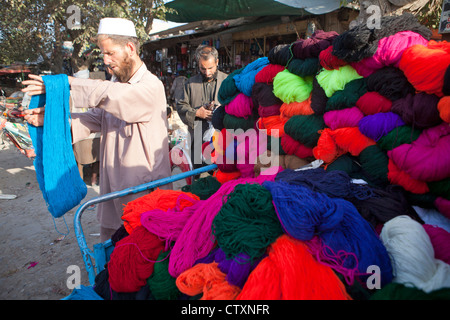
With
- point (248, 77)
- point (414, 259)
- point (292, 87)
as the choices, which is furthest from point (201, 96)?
point (414, 259)

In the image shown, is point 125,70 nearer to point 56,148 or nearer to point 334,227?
point 56,148

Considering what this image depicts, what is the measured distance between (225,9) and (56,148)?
5925 mm

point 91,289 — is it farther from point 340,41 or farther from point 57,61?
point 57,61

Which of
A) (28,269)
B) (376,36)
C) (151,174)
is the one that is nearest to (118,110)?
(151,174)

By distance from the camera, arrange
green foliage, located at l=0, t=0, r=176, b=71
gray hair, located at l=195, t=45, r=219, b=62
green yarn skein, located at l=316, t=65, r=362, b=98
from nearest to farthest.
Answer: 1. green yarn skein, located at l=316, t=65, r=362, b=98
2. gray hair, located at l=195, t=45, r=219, b=62
3. green foliage, located at l=0, t=0, r=176, b=71

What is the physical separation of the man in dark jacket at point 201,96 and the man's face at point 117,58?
4.37 feet

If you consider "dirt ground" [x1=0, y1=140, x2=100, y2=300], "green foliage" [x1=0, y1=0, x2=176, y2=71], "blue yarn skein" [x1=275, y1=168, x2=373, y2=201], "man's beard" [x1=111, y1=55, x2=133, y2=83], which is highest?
"green foliage" [x1=0, y1=0, x2=176, y2=71]

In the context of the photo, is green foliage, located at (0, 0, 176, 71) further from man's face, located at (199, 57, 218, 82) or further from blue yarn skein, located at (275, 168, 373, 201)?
blue yarn skein, located at (275, 168, 373, 201)

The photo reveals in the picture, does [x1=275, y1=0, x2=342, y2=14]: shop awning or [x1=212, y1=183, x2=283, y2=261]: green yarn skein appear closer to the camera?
[x1=212, y1=183, x2=283, y2=261]: green yarn skein

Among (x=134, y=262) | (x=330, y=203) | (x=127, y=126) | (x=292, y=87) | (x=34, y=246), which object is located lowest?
(x=34, y=246)

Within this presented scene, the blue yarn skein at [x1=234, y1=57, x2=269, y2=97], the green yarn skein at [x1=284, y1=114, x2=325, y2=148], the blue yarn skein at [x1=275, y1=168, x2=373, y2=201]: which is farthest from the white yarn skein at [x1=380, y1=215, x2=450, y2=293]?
the blue yarn skein at [x1=234, y1=57, x2=269, y2=97]

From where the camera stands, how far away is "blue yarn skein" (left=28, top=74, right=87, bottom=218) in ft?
5.12

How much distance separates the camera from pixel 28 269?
114 inches

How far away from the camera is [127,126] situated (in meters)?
2.06
